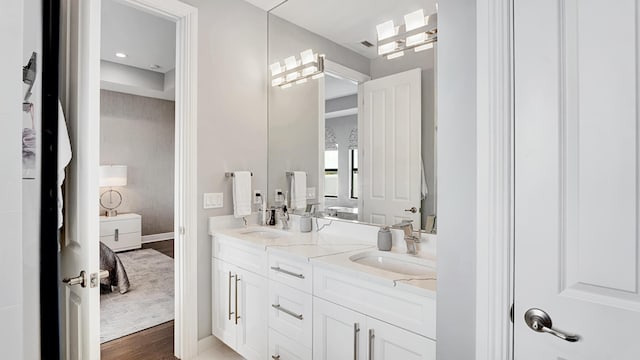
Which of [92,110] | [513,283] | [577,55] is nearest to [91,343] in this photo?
[92,110]

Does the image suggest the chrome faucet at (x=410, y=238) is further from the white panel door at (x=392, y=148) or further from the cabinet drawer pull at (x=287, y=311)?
the cabinet drawer pull at (x=287, y=311)

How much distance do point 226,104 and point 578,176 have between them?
2300mm

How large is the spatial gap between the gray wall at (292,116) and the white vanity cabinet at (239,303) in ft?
2.53

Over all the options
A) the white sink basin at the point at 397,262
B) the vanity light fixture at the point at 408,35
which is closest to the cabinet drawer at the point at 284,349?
the white sink basin at the point at 397,262

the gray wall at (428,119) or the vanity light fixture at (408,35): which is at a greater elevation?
the vanity light fixture at (408,35)

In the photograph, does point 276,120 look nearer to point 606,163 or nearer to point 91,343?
point 91,343

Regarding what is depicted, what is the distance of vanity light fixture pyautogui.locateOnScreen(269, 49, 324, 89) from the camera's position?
258cm

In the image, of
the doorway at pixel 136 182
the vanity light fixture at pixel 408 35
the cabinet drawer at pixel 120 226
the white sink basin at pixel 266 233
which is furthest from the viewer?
the cabinet drawer at pixel 120 226

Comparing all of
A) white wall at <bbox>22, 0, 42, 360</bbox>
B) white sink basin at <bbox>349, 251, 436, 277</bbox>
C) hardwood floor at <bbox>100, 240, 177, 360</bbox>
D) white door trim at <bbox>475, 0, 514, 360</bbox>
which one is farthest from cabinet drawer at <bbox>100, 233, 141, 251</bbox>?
white door trim at <bbox>475, 0, 514, 360</bbox>

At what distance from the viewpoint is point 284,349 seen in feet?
5.85

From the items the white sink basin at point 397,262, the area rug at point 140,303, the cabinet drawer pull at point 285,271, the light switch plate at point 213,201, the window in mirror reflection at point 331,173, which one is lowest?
the area rug at point 140,303

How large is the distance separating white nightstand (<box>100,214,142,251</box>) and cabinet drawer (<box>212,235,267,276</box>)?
366 cm

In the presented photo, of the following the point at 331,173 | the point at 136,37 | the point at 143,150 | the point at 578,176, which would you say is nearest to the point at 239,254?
the point at 331,173

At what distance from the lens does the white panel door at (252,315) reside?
1.93 m
